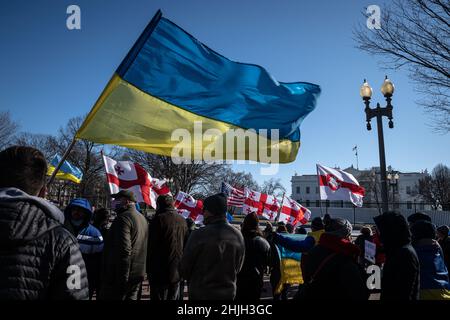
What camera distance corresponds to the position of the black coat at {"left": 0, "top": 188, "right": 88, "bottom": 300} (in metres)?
1.45

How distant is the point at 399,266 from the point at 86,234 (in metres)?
4.19

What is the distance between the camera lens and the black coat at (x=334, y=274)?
2705 mm

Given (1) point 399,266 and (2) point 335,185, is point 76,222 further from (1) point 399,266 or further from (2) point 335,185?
(2) point 335,185

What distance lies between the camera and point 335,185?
410 inches

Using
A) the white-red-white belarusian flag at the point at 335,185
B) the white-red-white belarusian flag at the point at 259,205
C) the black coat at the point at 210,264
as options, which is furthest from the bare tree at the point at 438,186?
the black coat at the point at 210,264

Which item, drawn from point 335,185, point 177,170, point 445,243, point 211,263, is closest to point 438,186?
point 177,170

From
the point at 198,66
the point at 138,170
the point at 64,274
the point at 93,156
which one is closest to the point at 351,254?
the point at 64,274

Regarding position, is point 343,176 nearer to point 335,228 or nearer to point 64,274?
point 335,228

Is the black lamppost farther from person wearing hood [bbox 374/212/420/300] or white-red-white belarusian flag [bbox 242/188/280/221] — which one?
person wearing hood [bbox 374/212/420/300]

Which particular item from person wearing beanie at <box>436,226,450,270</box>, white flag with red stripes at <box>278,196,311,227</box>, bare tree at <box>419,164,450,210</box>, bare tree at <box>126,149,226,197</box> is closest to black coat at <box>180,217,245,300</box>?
person wearing beanie at <box>436,226,450,270</box>

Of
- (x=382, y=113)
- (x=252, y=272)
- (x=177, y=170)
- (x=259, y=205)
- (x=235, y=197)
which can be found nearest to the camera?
(x=252, y=272)

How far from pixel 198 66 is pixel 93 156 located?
41.3m

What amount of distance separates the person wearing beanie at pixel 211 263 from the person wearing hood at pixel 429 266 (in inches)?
92.0

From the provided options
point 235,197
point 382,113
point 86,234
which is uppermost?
point 382,113
